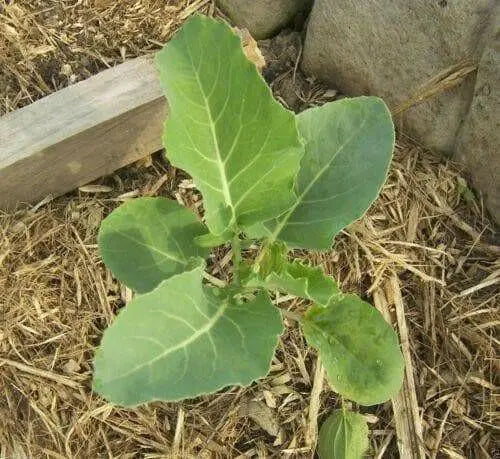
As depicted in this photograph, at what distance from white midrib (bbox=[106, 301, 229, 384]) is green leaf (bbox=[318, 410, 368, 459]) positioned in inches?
14.0

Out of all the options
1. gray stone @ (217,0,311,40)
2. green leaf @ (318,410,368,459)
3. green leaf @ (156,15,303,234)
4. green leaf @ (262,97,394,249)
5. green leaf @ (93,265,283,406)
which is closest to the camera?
green leaf @ (93,265,283,406)

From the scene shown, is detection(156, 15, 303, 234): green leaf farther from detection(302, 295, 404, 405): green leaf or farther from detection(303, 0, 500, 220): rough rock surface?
detection(303, 0, 500, 220): rough rock surface

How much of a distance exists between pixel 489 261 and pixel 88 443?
0.84 m

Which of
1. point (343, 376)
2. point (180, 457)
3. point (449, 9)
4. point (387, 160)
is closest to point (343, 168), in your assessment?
point (387, 160)

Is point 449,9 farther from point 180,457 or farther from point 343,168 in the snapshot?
point 180,457

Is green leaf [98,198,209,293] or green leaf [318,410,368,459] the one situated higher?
green leaf [98,198,209,293]

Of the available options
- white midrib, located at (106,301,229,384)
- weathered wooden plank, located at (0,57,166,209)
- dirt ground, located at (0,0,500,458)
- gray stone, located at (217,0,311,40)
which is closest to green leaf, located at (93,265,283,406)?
white midrib, located at (106,301,229,384)

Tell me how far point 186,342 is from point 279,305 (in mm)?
454

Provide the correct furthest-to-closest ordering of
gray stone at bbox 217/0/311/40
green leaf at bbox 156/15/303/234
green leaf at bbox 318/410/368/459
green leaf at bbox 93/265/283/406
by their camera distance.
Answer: gray stone at bbox 217/0/311/40
green leaf at bbox 318/410/368/459
green leaf at bbox 156/15/303/234
green leaf at bbox 93/265/283/406

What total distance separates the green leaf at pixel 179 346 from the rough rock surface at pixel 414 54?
0.67 meters

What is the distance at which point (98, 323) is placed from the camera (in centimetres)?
132

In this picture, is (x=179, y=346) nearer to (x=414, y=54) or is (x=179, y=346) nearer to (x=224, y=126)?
(x=224, y=126)

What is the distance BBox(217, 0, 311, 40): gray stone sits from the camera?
161 cm

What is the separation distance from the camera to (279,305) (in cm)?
134
